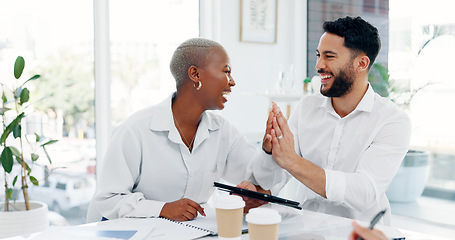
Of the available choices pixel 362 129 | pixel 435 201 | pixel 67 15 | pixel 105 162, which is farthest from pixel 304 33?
pixel 105 162

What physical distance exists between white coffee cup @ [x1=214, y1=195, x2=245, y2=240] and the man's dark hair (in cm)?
104

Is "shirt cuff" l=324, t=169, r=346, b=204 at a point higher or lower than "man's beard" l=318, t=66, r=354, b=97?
lower

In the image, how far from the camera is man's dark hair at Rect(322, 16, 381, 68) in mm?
2064

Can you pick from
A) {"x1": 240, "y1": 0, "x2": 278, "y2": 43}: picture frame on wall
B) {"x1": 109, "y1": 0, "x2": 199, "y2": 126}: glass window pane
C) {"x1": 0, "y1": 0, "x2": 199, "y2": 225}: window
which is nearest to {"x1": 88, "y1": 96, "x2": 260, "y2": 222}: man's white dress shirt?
{"x1": 0, "y1": 0, "x2": 199, "y2": 225}: window

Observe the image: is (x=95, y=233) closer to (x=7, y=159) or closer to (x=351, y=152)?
(x=351, y=152)

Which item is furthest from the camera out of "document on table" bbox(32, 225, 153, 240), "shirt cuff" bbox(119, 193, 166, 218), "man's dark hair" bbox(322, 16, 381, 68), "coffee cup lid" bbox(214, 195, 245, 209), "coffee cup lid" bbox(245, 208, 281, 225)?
"man's dark hair" bbox(322, 16, 381, 68)

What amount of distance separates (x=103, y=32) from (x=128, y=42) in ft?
0.80

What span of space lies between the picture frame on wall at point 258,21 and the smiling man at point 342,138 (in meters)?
2.28

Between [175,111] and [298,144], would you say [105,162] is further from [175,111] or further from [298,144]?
[298,144]

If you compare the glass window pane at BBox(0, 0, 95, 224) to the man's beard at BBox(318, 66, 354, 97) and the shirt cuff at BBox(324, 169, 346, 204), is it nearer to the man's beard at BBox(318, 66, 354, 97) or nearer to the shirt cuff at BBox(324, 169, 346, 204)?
the man's beard at BBox(318, 66, 354, 97)

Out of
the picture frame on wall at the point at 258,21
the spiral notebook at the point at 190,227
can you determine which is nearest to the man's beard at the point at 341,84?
the spiral notebook at the point at 190,227

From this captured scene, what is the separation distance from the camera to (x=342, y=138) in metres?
2.06

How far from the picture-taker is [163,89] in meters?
4.21

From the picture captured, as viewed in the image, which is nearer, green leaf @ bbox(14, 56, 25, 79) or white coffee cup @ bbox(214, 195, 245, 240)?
white coffee cup @ bbox(214, 195, 245, 240)
